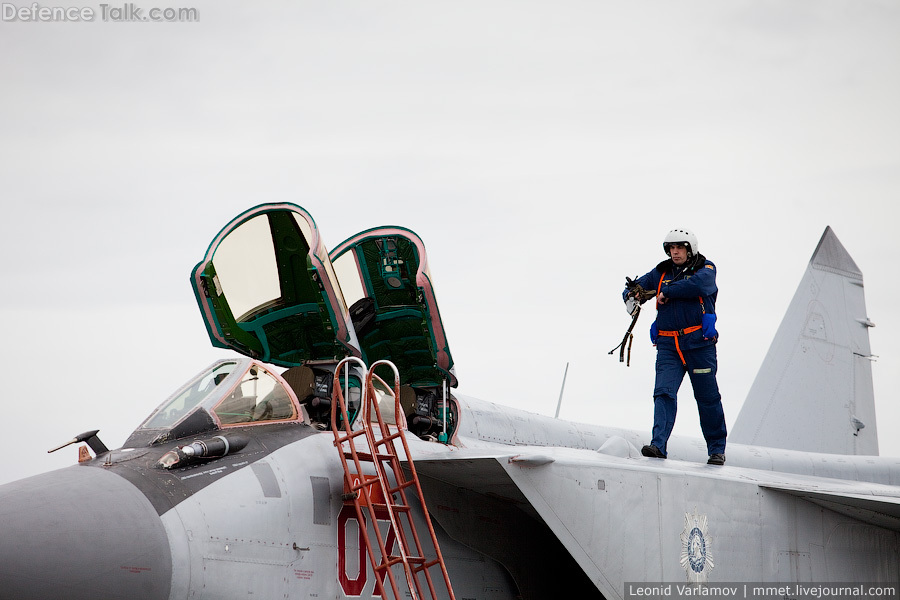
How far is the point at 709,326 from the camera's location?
27.1 feet

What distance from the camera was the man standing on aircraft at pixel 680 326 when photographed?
8242 millimetres

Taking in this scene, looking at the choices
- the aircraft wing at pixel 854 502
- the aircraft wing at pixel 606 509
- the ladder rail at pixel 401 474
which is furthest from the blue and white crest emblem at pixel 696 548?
the ladder rail at pixel 401 474

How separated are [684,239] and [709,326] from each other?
83 cm

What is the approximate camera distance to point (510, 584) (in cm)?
708

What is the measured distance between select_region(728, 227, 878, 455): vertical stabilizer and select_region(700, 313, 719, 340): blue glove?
560 cm

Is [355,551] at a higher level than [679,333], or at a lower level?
lower

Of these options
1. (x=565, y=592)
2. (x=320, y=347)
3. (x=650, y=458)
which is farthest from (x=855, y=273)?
(x=320, y=347)

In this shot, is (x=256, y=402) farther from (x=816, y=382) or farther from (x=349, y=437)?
(x=816, y=382)

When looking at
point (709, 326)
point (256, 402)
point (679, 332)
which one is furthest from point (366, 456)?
point (709, 326)

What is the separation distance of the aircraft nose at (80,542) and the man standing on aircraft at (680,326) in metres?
4.95

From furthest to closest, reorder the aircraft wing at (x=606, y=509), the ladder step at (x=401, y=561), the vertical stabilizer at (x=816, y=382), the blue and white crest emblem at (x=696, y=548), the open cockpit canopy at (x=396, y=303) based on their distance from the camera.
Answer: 1. the vertical stabilizer at (x=816, y=382)
2. the open cockpit canopy at (x=396, y=303)
3. the blue and white crest emblem at (x=696, y=548)
4. the aircraft wing at (x=606, y=509)
5. the ladder step at (x=401, y=561)

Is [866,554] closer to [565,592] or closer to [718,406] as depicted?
[718,406]

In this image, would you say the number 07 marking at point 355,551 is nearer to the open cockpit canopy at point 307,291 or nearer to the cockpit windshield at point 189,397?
the cockpit windshield at point 189,397

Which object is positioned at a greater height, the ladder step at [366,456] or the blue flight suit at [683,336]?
the blue flight suit at [683,336]
